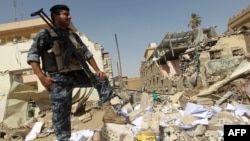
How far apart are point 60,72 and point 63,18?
0.57 metres

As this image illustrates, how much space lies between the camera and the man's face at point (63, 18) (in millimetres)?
3021

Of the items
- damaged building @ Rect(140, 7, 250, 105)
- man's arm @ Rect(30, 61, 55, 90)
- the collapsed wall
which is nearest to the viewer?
man's arm @ Rect(30, 61, 55, 90)

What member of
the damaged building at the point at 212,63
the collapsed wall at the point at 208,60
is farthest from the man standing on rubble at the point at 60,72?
the collapsed wall at the point at 208,60

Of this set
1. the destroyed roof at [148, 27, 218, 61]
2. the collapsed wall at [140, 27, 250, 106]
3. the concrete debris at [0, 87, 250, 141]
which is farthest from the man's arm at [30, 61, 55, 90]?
the destroyed roof at [148, 27, 218, 61]

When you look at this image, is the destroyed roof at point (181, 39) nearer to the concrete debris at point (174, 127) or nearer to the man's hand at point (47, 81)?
the concrete debris at point (174, 127)

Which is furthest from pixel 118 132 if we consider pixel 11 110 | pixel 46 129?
pixel 11 110

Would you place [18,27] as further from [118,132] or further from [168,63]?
[118,132]

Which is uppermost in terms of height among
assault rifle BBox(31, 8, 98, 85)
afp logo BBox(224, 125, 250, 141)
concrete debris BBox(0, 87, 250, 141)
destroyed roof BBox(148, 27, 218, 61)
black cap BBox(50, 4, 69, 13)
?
destroyed roof BBox(148, 27, 218, 61)

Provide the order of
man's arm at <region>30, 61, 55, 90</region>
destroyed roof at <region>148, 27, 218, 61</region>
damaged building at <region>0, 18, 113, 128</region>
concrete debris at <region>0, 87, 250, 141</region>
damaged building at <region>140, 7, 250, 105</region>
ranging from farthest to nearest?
destroyed roof at <region>148, 27, 218, 61</region> < damaged building at <region>0, 18, 113, 128</region> < damaged building at <region>140, 7, 250, 105</region> < concrete debris at <region>0, 87, 250, 141</region> < man's arm at <region>30, 61, 55, 90</region>

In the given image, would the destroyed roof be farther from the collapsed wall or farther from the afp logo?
the afp logo

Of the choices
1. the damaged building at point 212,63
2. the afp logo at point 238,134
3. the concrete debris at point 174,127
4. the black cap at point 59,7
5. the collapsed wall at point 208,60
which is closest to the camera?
the black cap at point 59,7

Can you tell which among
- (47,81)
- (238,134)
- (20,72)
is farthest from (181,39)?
(47,81)

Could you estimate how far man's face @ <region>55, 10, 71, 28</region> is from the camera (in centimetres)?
302

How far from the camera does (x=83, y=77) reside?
3266 millimetres
